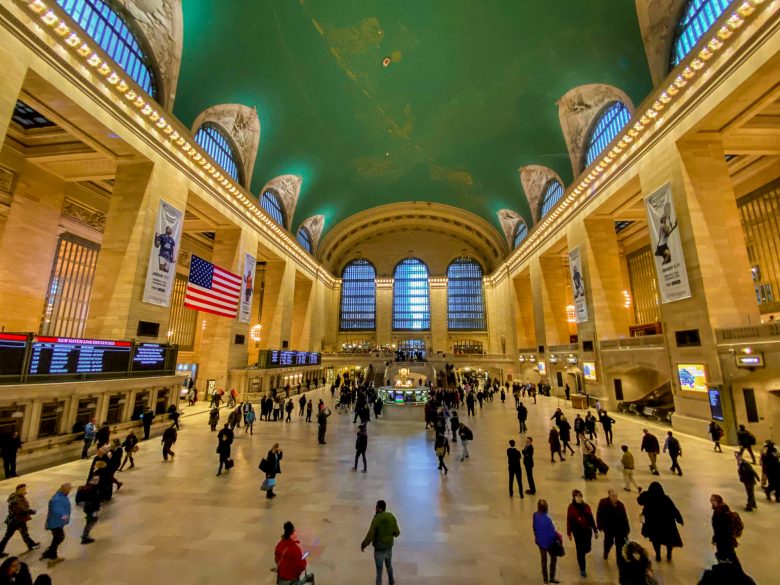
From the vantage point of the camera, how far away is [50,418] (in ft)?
29.4

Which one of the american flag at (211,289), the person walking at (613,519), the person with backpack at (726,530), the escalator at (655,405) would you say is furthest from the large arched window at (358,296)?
the person with backpack at (726,530)

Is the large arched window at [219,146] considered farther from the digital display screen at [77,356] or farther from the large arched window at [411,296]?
the large arched window at [411,296]

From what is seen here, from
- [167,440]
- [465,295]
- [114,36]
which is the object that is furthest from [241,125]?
[465,295]

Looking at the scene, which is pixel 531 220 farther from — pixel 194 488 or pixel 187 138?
pixel 194 488

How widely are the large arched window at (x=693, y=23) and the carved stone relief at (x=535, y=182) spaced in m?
10.9

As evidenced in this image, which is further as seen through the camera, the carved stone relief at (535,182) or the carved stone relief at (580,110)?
the carved stone relief at (535,182)

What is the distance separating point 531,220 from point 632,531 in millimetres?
28247

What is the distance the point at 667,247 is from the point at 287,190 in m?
24.9

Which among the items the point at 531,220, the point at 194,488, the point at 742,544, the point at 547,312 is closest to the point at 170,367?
the point at 194,488

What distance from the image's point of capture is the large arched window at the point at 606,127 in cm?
1759

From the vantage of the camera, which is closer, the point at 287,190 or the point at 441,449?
the point at 441,449

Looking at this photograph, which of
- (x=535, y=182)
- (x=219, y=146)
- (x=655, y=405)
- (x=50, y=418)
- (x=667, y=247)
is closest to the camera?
(x=50, y=418)

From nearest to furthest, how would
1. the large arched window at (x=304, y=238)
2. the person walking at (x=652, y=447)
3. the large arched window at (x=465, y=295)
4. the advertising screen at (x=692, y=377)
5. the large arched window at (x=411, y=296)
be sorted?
1. the person walking at (x=652, y=447)
2. the advertising screen at (x=692, y=377)
3. the large arched window at (x=304, y=238)
4. the large arched window at (x=465, y=295)
5. the large arched window at (x=411, y=296)

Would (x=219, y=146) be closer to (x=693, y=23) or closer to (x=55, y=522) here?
(x=55, y=522)
